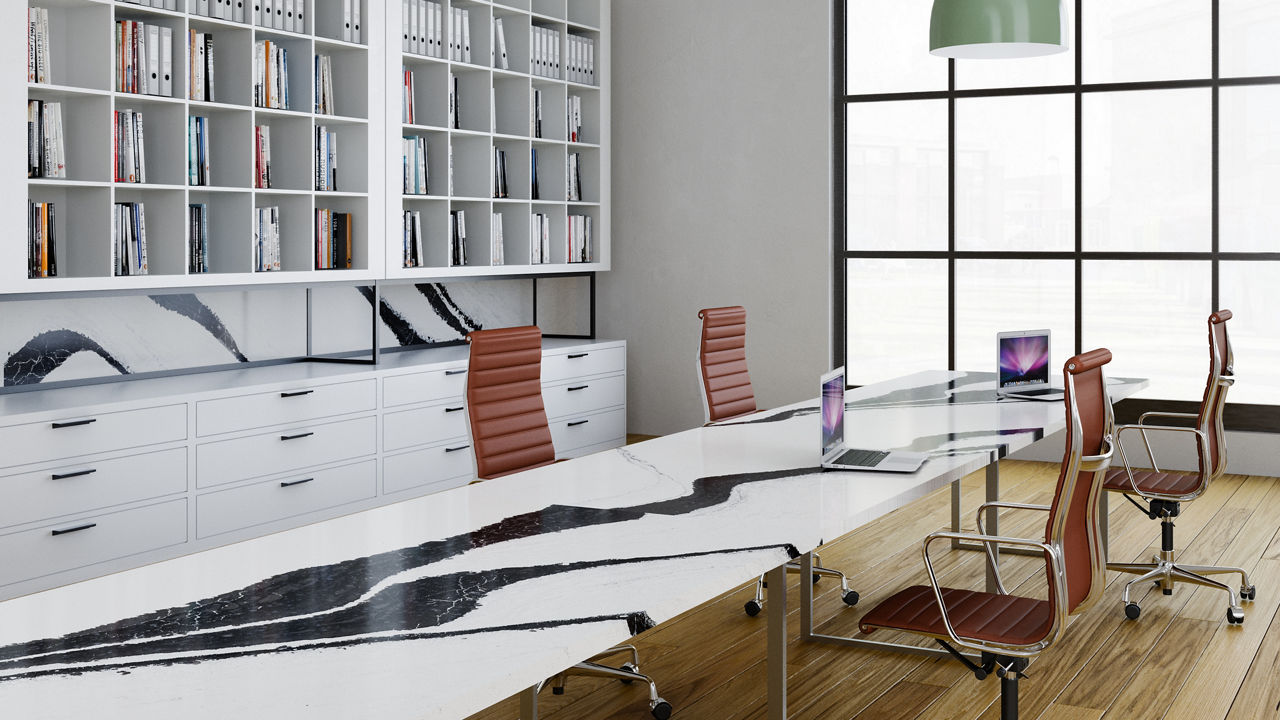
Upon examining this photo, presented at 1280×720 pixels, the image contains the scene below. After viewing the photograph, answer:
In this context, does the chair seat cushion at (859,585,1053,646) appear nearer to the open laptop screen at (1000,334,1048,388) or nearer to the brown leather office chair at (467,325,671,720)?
the brown leather office chair at (467,325,671,720)

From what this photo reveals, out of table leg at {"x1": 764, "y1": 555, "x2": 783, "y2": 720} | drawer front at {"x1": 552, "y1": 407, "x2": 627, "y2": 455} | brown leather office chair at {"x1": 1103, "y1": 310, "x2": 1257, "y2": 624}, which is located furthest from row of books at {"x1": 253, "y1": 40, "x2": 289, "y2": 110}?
brown leather office chair at {"x1": 1103, "y1": 310, "x2": 1257, "y2": 624}

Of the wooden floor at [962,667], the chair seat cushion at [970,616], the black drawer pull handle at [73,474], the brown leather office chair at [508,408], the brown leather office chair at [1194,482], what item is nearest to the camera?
the chair seat cushion at [970,616]

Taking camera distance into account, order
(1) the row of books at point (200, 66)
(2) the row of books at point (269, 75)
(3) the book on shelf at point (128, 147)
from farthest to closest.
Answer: (2) the row of books at point (269, 75) < (1) the row of books at point (200, 66) < (3) the book on shelf at point (128, 147)

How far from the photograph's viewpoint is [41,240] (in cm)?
491

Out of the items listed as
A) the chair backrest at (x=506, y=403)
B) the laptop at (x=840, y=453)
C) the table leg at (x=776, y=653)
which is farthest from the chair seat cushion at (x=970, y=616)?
the chair backrest at (x=506, y=403)

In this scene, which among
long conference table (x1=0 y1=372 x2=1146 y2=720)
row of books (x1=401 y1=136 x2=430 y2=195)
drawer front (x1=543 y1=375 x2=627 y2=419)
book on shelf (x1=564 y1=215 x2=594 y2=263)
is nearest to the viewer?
long conference table (x1=0 y1=372 x2=1146 y2=720)

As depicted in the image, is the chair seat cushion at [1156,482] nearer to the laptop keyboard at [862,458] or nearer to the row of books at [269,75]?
the laptop keyboard at [862,458]

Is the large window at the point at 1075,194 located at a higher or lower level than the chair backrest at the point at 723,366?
higher

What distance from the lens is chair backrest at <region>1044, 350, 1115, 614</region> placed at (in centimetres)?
266

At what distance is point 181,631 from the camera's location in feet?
6.48

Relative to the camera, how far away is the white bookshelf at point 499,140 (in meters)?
6.66

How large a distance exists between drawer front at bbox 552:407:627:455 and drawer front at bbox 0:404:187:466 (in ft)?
8.38

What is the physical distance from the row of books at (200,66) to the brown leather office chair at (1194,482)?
4.03m

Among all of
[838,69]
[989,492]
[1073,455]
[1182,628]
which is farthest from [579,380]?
[1073,455]
